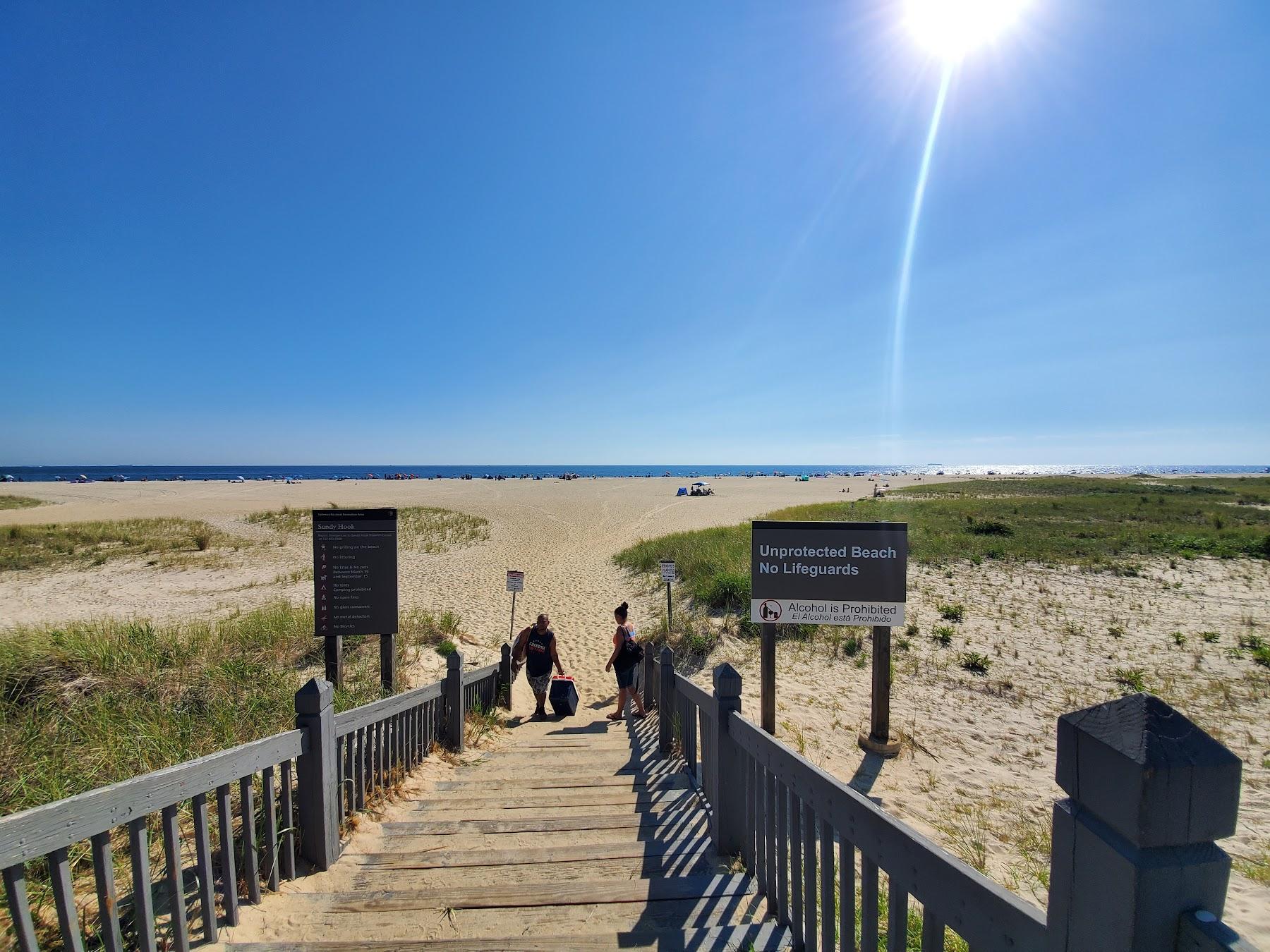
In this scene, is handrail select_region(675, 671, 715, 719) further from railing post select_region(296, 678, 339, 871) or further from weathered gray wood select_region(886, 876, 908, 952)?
railing post select_region(296, 678, 339, 871)

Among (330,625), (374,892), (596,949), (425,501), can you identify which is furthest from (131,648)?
(425,501)

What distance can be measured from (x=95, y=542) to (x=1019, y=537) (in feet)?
→ 114

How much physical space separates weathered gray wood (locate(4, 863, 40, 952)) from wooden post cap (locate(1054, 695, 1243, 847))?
3160 mm

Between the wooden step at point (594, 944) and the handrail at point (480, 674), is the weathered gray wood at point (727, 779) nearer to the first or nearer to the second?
the wooden step at point (594, 944)

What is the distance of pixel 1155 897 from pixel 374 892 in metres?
3.49

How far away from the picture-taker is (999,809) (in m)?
5.03

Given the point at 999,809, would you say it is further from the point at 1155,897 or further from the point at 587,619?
the point at 587,619

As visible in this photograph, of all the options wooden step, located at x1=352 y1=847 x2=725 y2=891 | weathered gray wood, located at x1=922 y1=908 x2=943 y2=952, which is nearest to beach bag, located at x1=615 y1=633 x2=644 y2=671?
wooden step, located at x1=352 y1=847 x2=725 y2=891

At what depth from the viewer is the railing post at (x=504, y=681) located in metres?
8.16

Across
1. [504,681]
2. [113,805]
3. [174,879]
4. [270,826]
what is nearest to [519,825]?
[270,826]

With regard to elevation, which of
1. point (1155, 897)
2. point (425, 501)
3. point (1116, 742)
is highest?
point (1116, 742)

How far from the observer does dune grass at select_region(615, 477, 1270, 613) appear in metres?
14.7

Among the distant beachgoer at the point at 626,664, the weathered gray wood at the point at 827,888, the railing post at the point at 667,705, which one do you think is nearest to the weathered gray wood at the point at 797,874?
the weathered gray wood at the point at 827,888

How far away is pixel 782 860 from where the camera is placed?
→ 9.34ft
